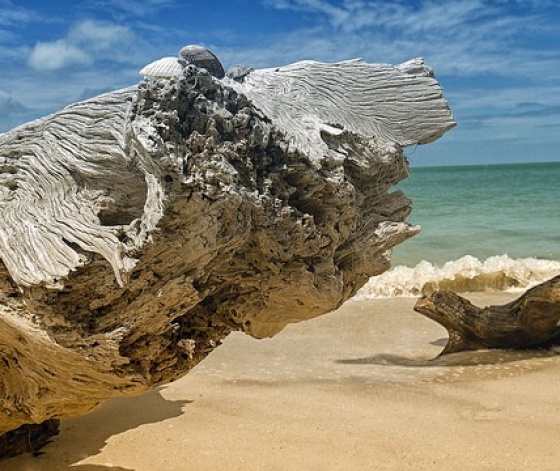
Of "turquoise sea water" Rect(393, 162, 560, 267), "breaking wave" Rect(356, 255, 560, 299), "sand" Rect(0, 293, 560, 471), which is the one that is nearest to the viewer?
"sand" Rect(0, 293, 560, 471)

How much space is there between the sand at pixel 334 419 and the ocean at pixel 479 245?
3.05 metres

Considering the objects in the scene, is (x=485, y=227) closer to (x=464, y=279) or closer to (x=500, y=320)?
(x=464, y=279)

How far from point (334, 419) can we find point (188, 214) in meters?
2.78

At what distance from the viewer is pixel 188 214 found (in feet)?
8.60

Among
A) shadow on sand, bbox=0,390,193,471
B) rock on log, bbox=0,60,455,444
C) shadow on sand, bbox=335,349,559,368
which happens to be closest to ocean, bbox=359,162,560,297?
shadow on sand, bbox=335,349,559,368

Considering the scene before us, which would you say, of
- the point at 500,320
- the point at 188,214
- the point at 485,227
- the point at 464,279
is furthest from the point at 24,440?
the point at 485,227

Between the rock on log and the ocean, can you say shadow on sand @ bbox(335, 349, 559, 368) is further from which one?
the rock on log

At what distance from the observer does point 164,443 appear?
4395 mm

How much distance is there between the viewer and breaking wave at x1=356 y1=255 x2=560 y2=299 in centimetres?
1159

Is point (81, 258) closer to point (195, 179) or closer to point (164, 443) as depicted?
point (195, 179)

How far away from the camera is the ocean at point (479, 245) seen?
1176 centimetres

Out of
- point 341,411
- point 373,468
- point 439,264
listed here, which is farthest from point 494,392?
point 439,264

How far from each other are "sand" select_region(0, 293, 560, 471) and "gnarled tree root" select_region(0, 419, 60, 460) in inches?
2.8

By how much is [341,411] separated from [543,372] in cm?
237
